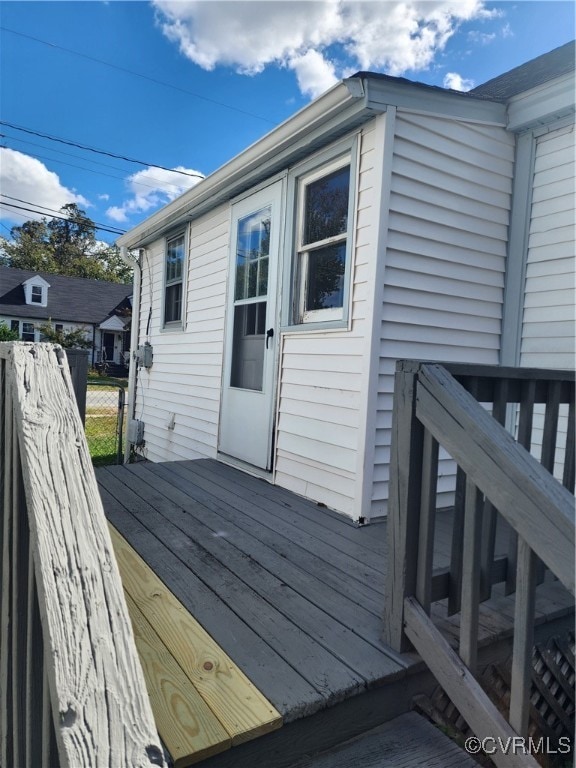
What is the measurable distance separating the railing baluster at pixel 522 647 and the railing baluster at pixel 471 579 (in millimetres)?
127

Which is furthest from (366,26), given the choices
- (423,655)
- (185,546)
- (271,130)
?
(423,655)

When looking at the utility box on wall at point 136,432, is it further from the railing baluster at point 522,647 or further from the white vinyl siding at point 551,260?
the railing baluster at point 522,647

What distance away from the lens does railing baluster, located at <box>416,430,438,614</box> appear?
4.69ft

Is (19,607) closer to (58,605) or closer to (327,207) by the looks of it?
(58,605)

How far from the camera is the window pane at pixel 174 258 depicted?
550 centimetres

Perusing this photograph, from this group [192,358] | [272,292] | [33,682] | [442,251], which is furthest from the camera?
[192,358]

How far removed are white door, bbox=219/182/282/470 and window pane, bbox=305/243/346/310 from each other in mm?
347

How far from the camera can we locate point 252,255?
4000mm

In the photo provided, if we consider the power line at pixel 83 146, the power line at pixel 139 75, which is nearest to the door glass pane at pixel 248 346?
the power line at pixel 83 146

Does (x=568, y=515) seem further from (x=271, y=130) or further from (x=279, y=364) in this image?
(x=271, y=130)

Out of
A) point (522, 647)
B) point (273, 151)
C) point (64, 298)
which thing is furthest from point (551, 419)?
point (64, 298)

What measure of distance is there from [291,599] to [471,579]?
2.57 feet

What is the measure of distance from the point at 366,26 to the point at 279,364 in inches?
153

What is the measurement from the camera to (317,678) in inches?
53.7
